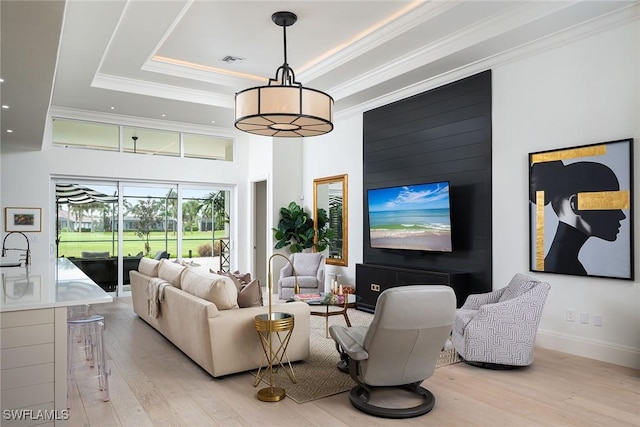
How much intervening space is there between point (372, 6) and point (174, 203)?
5516 millimetres

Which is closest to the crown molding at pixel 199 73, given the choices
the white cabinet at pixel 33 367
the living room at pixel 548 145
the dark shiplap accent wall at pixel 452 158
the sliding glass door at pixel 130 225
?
the living room at pixel 548 145

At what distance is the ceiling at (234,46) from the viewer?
3.98 meters

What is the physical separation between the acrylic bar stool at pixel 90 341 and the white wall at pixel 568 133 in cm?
398

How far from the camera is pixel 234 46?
559 centimetres

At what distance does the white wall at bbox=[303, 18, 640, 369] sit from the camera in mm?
4027

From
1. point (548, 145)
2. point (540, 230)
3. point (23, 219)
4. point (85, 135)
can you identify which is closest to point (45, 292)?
point (540, 230)

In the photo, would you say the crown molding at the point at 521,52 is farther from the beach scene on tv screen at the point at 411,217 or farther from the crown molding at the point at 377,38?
the beach scene on tv screen at the point at 411,217

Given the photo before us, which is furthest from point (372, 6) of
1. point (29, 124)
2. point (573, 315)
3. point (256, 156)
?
point (256, 156)

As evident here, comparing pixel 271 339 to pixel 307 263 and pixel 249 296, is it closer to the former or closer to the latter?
pixel 249 296

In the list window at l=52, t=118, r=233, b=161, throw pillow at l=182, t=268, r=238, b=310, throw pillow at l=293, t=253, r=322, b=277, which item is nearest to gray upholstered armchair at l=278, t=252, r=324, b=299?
throw pillow at l=293, t=253, r=322, b=277

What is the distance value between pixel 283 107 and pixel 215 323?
74.5 inches

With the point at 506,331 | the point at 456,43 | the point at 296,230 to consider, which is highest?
the point at 456,43

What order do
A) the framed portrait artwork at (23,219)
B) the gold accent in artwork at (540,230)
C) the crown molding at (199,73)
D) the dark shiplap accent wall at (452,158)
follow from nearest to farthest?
the gold accent in artwork at (540,230) < the dark shiplap accent wall at (452,158) < the crown molding at (199,73) < the framed portrait artwork at (23,219)

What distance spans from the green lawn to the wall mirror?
236cm
